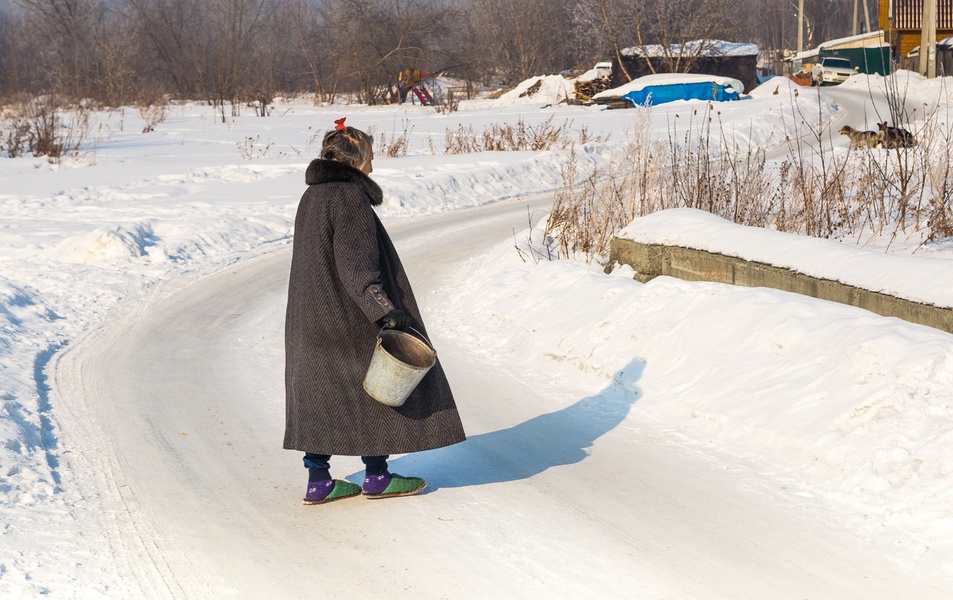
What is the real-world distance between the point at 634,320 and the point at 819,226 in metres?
3.61

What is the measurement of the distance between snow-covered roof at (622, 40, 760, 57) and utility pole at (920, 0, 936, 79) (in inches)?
460

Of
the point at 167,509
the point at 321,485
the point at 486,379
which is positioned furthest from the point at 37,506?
the point at 486,379

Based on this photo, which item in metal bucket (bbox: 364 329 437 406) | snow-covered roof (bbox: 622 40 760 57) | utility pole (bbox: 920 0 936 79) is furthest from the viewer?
snow-covered roof (bbox: 622 40 760 57)

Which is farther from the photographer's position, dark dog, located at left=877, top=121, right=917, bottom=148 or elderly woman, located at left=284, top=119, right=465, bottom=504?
dark dog, located at left=877, top=121, right=917, bottom=148

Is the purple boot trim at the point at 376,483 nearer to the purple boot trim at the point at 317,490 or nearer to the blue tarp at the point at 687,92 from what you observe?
the purple boot trim at the point at 317,490

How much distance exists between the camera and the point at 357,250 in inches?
176

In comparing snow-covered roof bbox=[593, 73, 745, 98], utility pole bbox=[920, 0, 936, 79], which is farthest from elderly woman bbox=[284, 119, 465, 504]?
snow-covered roof bbox=[593, 73, 745, 98]

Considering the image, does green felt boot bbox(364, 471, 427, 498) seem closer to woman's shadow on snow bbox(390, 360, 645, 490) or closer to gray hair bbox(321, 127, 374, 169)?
woman's shadow on snow bbox(390, 360, 645, 490)

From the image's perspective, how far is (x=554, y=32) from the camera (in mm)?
69938

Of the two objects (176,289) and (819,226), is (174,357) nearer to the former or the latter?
(176,289)

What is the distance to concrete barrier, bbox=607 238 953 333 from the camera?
5.87 m

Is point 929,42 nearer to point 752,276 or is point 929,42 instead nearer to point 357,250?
point 752,276

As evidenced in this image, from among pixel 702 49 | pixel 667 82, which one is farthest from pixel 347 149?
pixel 702 49

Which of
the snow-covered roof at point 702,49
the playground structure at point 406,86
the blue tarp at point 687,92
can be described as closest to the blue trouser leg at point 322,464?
the blue tarp at point 687,92
